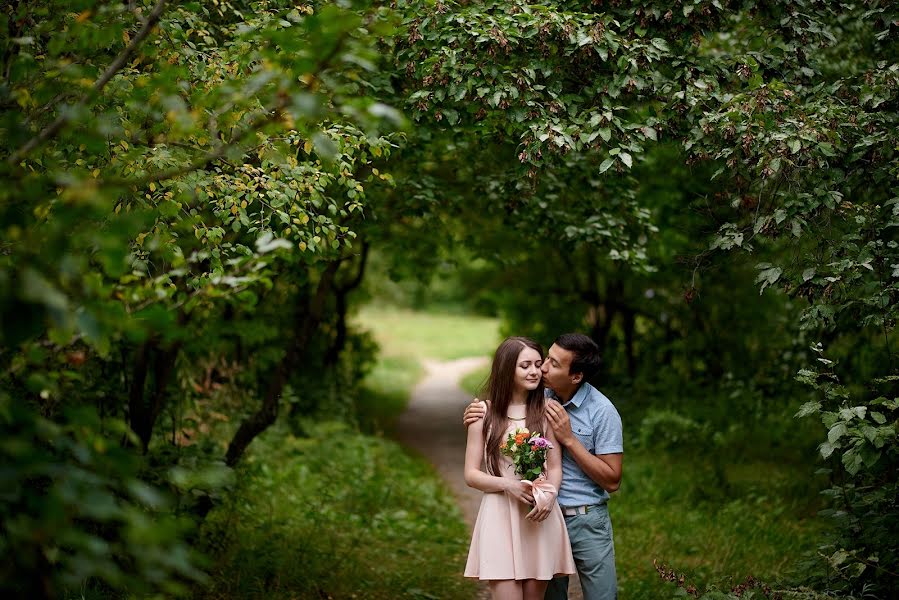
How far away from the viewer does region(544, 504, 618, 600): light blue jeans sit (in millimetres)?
4176

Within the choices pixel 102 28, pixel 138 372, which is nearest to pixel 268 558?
pixel 138 372

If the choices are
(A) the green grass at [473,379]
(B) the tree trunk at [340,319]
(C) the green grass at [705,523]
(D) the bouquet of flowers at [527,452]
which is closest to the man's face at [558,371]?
(D) the bouquet of flowers at [527,452]

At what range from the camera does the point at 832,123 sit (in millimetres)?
4766

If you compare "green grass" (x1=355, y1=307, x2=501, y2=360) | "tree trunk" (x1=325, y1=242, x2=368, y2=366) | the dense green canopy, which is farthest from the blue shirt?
"green grass" (x1=355, y1=307, x2=501, y2=360)

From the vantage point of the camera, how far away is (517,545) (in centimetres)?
409

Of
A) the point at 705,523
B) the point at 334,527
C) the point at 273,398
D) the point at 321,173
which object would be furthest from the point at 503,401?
the point at 705,523

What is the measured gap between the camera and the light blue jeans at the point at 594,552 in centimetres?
418

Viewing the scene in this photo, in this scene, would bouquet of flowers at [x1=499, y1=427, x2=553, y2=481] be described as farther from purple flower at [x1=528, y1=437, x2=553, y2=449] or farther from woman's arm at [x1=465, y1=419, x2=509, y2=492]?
woman's arm at [x1=465, y1=419, x2=509, y2=492]

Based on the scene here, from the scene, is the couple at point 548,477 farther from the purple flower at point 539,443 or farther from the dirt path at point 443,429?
the dirt path at point 443,429

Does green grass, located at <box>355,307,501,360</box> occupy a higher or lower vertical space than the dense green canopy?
lower

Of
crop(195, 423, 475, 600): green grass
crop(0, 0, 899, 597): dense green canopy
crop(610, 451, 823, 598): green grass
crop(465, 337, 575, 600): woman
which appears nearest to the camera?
crop(0, 0, 899, 597): dense green canopy

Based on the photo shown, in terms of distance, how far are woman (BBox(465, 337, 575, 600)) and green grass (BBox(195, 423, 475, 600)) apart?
7.49 ft

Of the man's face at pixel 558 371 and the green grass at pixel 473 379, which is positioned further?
the green grass at pixel 473 379

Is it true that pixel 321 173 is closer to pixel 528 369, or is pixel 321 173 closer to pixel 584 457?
pixel 528 369
